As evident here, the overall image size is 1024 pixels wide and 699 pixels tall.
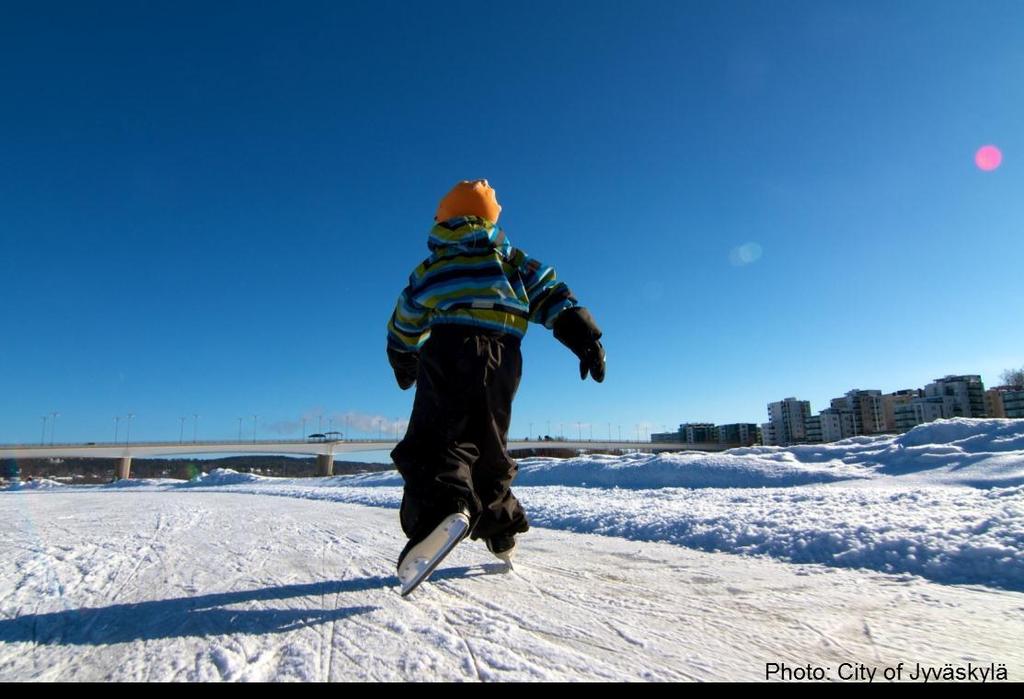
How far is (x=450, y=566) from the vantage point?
2.21 meters

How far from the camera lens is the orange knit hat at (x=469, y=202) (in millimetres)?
2438

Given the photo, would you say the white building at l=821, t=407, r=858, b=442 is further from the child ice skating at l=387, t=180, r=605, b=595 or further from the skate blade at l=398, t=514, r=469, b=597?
the skate blade at l=398, t=514, r=469, b=597

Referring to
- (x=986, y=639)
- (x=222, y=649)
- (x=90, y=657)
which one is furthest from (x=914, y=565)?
(x=90, y=657)

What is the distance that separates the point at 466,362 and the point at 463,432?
0.86ft

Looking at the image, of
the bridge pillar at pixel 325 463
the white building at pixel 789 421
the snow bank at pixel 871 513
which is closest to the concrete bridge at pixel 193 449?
the bridge pillar at pixel 325 463

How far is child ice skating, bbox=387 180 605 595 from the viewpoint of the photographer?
171 cm

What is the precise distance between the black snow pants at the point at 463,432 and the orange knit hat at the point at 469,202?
66 centimetres

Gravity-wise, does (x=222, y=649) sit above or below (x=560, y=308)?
below

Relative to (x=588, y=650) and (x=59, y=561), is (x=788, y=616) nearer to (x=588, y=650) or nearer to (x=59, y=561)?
(x=588, y=650)

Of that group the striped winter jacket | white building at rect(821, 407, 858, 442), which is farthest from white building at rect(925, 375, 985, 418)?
the striped winter jacket

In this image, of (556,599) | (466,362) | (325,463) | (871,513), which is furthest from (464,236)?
(325,463)

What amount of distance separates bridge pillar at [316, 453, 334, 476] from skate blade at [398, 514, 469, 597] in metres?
46.5

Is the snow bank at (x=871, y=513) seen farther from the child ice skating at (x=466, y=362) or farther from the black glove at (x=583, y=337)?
the child ice skating at (x=466, y=362)
